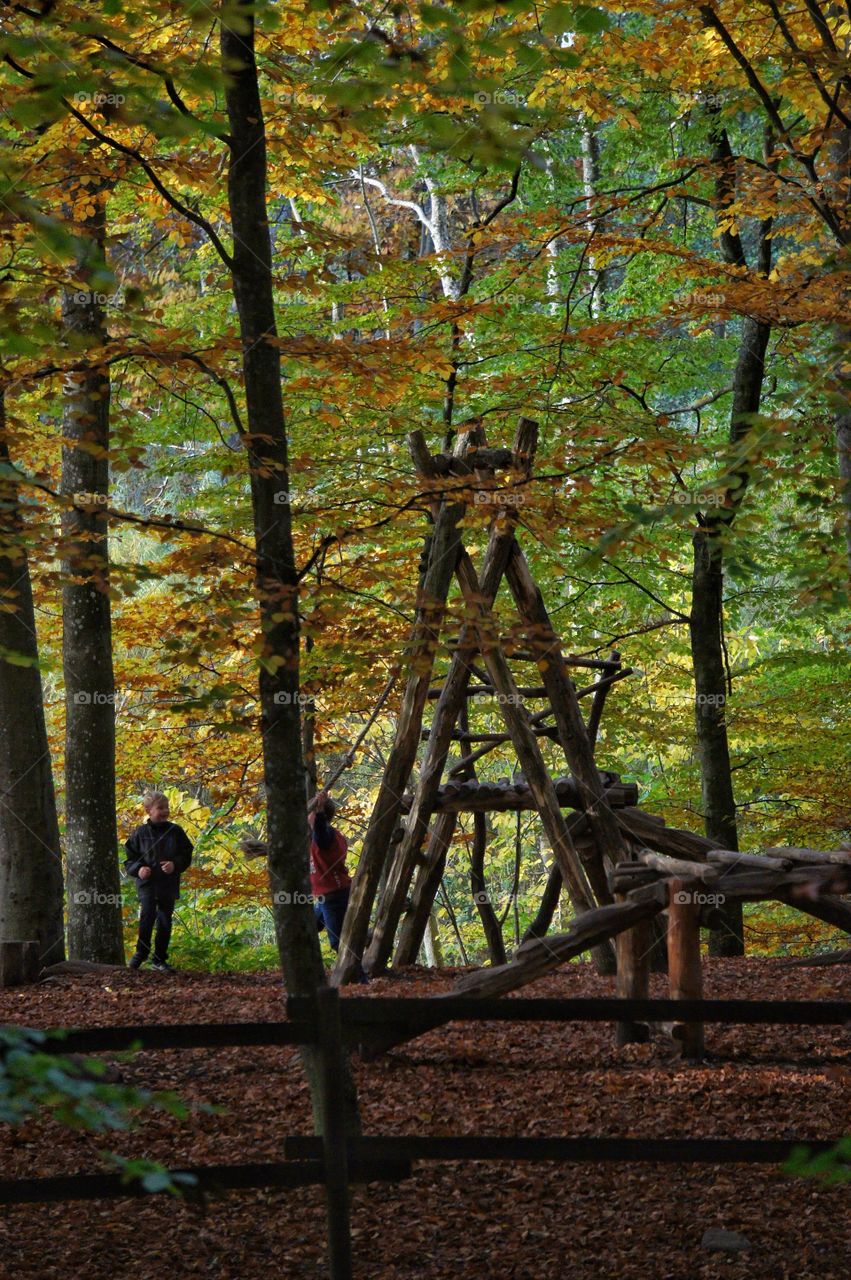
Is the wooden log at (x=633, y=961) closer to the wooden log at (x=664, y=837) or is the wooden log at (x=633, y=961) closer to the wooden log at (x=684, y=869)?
the wooden log at (x=684, y=869)

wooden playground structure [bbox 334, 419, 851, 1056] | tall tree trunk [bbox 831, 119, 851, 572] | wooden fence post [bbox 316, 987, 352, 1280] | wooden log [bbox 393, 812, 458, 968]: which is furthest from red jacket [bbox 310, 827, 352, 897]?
wooden fence post [bbox 316, 987, 352, 1280]

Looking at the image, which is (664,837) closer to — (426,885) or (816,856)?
(426,885)

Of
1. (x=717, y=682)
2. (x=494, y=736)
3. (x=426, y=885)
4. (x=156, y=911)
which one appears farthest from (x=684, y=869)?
(x=717, y=682)

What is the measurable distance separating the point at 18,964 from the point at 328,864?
7.75 ft

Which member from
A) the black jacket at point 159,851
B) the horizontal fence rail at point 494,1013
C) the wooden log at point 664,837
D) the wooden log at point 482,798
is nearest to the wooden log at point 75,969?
the black jacket at point 159,851

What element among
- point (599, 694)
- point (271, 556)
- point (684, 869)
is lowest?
point (684, 869)

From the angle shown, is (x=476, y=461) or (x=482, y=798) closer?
(x=476, y=461)

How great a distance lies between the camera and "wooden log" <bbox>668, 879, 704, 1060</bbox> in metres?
6.08

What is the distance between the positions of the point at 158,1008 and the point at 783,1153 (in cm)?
446

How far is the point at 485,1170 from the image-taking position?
5.32 metres

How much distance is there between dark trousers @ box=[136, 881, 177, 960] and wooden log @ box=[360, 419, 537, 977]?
185 centimetres

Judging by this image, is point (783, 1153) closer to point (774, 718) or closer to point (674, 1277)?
point (674, 1277)

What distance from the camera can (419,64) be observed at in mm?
4375

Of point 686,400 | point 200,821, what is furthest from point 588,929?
point 686,400
